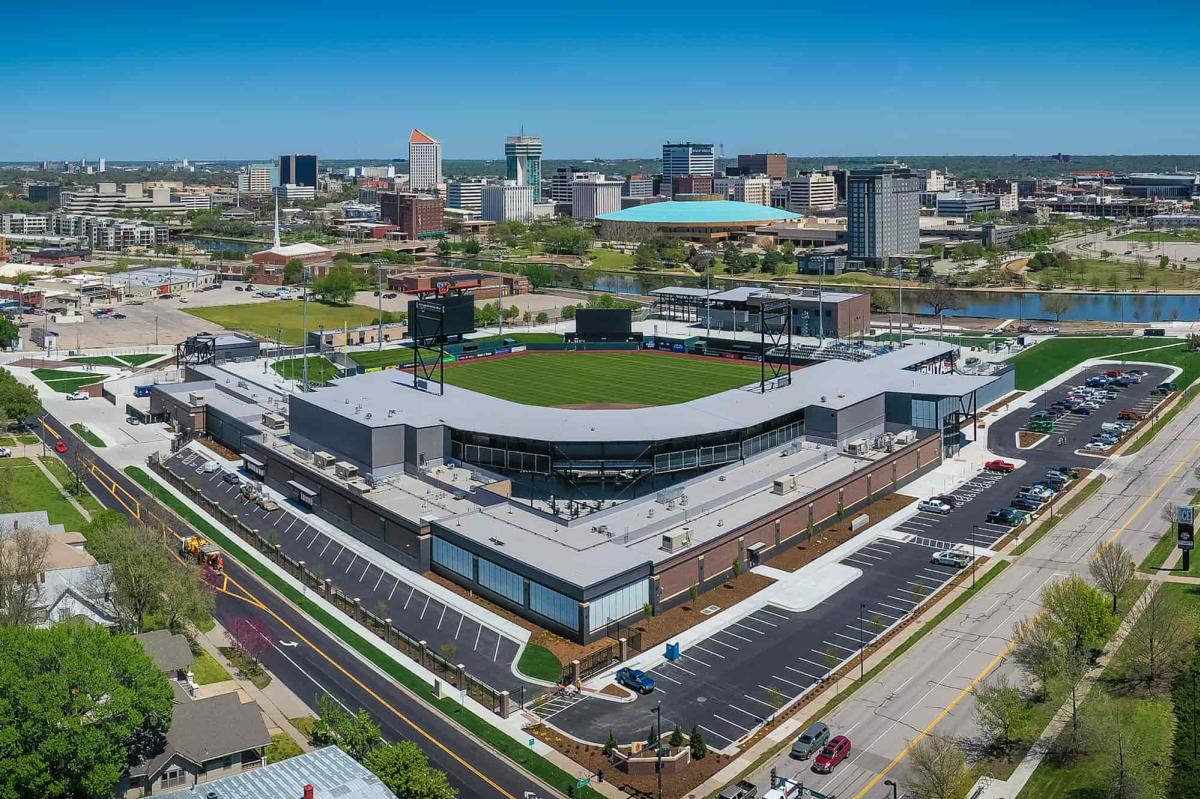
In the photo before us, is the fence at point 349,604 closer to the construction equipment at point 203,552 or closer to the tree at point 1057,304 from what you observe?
the construction equipment at point 203,552

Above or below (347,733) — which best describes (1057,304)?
above

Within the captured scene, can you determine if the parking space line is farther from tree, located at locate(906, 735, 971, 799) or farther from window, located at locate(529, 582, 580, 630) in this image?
tree, located at locate(906, 735, 971, 799)

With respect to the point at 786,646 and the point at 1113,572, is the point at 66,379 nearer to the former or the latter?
the point at 786,646

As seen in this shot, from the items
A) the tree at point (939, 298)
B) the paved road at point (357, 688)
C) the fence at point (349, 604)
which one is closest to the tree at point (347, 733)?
the paved road at point (357, 688)

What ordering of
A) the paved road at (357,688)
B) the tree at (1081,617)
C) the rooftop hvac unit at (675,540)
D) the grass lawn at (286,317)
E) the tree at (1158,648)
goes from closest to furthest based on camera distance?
the paved road at (357,688), the tree at (1158,648), the tree at (1081,617), the rooftop hvac unit at (675,540), the grass lawn at (286,317)

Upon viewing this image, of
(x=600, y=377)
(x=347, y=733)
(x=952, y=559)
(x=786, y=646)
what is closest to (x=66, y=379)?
(x=600, y=377)

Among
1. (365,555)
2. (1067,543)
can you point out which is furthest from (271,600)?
(1067,543)

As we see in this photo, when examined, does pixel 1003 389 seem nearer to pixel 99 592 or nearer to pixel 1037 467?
pixel 1037 467
